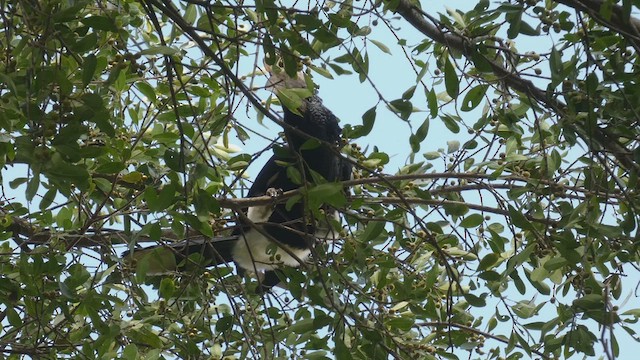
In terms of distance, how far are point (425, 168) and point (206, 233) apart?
2.40ft

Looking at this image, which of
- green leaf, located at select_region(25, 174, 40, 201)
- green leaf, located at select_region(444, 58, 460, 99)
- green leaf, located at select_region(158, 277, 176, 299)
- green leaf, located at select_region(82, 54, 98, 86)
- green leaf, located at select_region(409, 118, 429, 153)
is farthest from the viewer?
green leaf, located at select_region(158, 277, 176, 299)

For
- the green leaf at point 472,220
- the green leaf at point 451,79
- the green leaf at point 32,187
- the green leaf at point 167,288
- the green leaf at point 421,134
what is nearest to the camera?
the green leaf at point 32,187

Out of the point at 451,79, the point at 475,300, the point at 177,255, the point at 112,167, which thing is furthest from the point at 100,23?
the point at 475,300

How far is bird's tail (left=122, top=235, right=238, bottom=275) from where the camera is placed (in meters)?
2.58

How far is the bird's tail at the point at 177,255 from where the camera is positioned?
2582 mm

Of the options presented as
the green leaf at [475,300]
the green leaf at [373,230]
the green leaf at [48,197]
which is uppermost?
the green leaf at [48,197]

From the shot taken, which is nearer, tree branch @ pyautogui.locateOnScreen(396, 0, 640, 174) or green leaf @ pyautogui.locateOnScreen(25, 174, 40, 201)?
green leaf @ pyautogui.locateOnScreen(25, 174, 40, 201)

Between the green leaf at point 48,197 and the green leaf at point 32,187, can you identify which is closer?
the green leaf at point 32,187

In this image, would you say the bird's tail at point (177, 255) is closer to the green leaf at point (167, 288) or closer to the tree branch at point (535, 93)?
the green leaf at point (167, 288)

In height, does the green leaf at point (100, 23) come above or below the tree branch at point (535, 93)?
above

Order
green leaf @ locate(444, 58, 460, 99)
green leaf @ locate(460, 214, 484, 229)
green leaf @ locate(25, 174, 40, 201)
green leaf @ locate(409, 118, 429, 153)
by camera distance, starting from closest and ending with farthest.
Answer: green leaf @ locate(25, 174, 40, 201), green leaf @ locate(444, 58, 460, 99), green leaf @ locate(409, 118, 429, 153), green leaf @ locate(460, 214, 484, 229)

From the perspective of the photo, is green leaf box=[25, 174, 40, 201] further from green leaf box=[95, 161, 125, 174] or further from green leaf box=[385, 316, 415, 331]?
green leaf box=[385, 316, 415, 331]

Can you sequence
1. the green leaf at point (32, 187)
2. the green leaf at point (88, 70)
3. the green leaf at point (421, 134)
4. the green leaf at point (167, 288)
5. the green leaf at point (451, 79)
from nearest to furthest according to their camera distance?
1. the green leaf at point (32, 187)
2. the green leaf at point (88, 70)
3. the green leaf at point (451, 79)
4. the green leaf at point (421, 134)
5. the green leaf at point (167, 288)

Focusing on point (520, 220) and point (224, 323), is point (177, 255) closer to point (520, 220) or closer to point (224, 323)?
point (224, 323)
